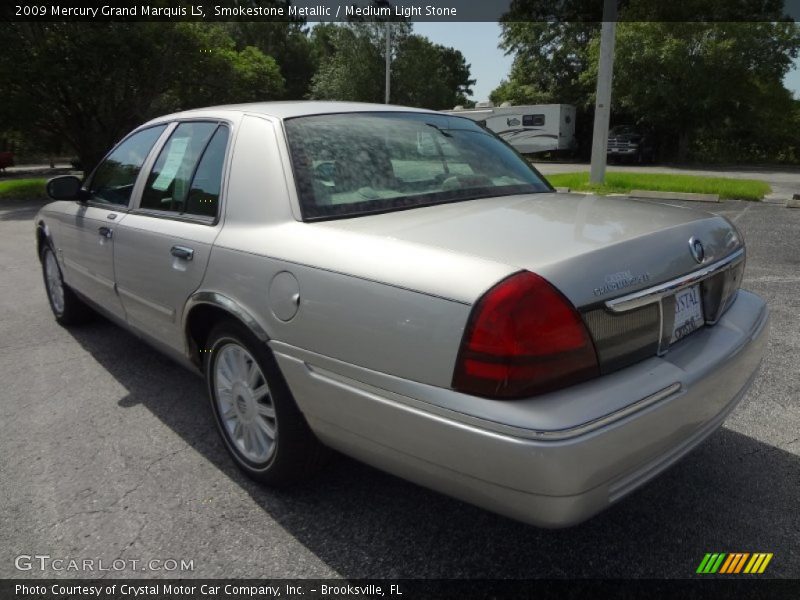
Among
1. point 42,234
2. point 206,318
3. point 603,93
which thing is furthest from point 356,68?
point 206,318

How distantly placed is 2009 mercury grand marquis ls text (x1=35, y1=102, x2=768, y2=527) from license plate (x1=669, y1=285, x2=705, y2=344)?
0.03 feet

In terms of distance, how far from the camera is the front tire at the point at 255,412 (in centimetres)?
240

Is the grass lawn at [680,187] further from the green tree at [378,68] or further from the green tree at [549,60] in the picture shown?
the green tree at [378,68]

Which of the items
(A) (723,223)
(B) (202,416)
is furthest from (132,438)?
(A) (723,223)

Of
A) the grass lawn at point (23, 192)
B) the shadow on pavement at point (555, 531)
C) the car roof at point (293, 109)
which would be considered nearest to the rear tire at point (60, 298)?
the car roof at point (293, 109)

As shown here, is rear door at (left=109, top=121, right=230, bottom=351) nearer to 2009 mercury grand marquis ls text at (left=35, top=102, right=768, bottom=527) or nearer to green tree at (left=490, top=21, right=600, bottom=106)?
2009 mercury grand marquis ls text at (left=35, top=102, right=768, bottom=527)

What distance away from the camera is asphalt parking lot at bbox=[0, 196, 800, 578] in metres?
2.21

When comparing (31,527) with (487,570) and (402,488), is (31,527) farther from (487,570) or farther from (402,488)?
(487,570)

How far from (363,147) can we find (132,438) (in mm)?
1865

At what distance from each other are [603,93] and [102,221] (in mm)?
11986

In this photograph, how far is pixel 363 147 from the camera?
9.04 feet

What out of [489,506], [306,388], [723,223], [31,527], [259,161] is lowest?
[31,527]

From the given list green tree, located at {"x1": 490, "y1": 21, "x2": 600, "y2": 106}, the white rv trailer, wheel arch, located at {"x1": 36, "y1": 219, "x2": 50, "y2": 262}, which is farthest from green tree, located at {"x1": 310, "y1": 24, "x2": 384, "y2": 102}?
wheel arch, located at {"x1": 36, "y1": 219, "x2": 50, "y2": 262}

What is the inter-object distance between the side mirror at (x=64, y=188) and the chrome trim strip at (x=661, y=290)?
357 cm
